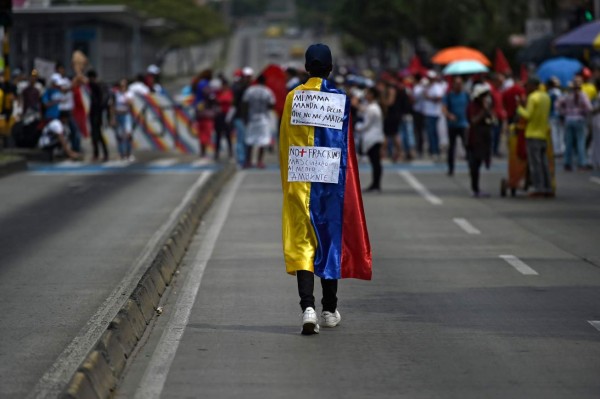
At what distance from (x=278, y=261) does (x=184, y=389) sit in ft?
20.5

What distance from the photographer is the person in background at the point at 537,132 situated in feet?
68.5

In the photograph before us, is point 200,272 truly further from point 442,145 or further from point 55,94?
point 442,145

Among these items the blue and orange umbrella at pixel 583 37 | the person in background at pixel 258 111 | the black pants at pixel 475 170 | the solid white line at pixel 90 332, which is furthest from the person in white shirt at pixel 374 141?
the blue and orange umbrella at pixel 583 37

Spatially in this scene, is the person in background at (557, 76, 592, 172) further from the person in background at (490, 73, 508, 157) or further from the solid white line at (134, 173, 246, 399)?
the solid white line at (134, 173, 246, 399)

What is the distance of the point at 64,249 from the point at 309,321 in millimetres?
6168

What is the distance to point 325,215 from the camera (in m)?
9.62

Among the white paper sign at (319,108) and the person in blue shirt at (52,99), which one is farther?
the person in blue shirt at (52,99)

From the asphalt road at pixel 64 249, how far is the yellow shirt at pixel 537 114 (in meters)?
5.04

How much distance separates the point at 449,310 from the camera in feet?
35.2

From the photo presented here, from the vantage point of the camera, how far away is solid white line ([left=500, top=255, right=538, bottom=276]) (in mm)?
13148

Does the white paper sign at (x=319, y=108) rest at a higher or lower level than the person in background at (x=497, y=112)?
higher

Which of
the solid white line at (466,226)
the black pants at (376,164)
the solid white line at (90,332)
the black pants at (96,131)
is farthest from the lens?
the black pants at (96,131)

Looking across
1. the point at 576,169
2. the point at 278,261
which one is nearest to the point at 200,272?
the point at 278,261

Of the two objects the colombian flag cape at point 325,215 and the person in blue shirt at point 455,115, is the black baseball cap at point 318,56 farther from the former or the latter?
the person in blue shirt at point 455,115
